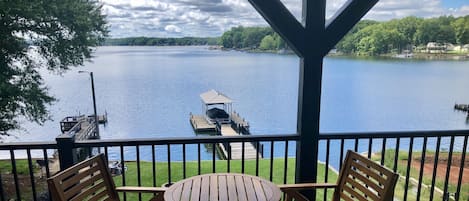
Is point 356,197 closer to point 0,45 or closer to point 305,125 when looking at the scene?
point 305,125

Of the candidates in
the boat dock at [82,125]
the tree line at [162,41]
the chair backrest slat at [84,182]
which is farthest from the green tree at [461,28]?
the boat dock at [82,125]

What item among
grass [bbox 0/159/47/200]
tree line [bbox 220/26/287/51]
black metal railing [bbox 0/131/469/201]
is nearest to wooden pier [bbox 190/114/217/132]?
black metal railing [bbox 0/131/469/201]

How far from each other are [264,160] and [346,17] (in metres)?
10.7

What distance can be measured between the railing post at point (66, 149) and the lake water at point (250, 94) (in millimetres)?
8514

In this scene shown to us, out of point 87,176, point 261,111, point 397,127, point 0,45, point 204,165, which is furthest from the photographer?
point 261,111

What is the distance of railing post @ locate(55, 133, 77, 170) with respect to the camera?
2.33 m

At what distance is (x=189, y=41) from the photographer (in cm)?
782

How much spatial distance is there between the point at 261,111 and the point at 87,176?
15843mm

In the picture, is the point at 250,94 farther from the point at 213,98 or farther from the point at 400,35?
the point at 400,35

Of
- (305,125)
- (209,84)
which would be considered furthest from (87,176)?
(209,84)

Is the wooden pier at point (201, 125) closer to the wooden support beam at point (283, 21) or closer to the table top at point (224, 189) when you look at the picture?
the wooden support beam at point (283, 21)

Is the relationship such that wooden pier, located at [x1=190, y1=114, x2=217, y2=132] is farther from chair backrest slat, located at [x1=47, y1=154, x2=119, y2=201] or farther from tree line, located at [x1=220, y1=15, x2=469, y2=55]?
chair backrest slat, located at [x1=47, y1=154, x2=119, y2=201]

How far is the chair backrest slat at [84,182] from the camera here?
1840mm

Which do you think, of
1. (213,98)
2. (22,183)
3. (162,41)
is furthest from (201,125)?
(162,41)
